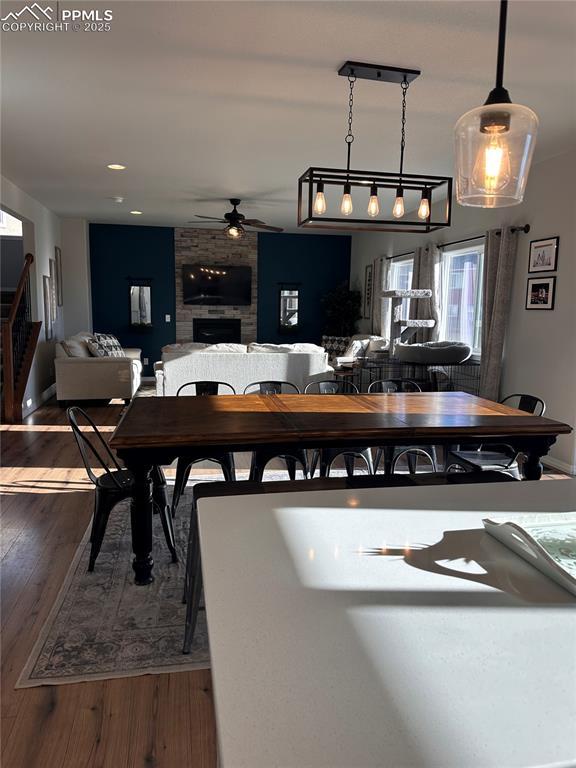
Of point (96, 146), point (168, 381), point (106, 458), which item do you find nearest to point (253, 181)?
point (96, 146)

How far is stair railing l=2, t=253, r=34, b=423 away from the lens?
6211 millimetres

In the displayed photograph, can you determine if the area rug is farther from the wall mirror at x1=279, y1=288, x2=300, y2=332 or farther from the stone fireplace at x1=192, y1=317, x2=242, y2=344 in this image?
the wall mirror at x1=279, y1=288, x2=300, y2=332

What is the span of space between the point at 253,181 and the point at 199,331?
472cm

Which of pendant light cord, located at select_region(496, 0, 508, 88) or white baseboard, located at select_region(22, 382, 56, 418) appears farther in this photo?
white baseboard, located at select_region(22, 382, 56, 418)

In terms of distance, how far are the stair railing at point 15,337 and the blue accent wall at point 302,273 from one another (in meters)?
4.74

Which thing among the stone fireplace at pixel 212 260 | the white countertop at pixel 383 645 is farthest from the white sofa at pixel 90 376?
the white countertop at pixel 383 645

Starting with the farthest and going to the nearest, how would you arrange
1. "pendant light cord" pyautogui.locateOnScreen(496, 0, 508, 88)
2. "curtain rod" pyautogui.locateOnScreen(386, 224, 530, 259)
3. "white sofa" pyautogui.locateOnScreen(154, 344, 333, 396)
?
1. "white sofa" pyautogui.locateOnScreen(154, 344, 333, 396)
2. "curtain rod" pyautogui.locateOnScreen(386, 224, 530, 259)
3. "pendant light cord" pyautogui.locateOnScreen(496, 0, 508, 88)

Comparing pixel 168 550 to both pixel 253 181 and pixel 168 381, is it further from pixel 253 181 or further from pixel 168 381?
pixel 253 181

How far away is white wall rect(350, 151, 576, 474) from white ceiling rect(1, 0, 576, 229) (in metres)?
0.34

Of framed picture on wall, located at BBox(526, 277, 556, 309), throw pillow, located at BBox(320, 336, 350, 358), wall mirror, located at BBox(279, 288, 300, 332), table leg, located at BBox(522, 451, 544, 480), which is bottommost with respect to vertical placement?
A: table leg, located at BBox(522, 451, 544, 480)

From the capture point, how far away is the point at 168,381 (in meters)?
6.07

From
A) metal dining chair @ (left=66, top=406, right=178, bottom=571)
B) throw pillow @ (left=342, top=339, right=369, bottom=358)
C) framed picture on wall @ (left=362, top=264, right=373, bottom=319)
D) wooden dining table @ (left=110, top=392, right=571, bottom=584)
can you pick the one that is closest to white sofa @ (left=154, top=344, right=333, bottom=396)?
throw pillow @ (left=342, top=339, right=369, bottom=358)

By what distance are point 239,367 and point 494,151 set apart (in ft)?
16.3

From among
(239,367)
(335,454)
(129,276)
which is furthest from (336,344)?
(335,454)
